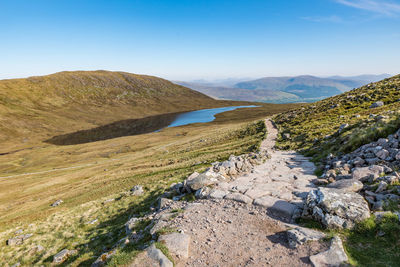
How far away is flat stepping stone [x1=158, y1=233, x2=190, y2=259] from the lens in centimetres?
959

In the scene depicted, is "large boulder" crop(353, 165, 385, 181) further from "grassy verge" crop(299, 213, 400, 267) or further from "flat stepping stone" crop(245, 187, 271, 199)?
"flat stepping stone" crop(245, 187, 271, 199)

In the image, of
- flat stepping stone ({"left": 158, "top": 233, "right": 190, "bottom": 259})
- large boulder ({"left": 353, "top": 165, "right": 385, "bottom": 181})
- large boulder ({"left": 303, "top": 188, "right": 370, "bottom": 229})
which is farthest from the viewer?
large boulder ({"left": 353, "top": 165, "right": 385, "bottom": 181})

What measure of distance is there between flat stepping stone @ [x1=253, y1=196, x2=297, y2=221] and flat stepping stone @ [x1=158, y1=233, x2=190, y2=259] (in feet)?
17.5

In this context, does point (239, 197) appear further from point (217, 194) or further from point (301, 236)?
point (301, 236)

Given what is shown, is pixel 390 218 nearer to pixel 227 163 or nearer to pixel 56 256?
pixel 227 163

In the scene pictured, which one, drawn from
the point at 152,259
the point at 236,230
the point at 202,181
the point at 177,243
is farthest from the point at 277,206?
the point at 152,259

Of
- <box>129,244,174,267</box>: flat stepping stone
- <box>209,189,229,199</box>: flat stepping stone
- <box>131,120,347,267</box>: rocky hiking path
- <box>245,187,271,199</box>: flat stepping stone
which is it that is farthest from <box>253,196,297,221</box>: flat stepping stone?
<box>129,244,174,267</box>: flat stepping stone

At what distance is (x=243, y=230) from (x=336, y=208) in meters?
4.79

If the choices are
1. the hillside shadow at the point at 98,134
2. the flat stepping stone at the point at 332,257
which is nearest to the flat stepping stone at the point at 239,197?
the flat stepping stone at the point at 332,257

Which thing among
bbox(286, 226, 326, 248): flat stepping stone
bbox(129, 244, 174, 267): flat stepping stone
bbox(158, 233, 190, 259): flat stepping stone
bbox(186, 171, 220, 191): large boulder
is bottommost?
bbox(186, 171, 220, 191): large boulder

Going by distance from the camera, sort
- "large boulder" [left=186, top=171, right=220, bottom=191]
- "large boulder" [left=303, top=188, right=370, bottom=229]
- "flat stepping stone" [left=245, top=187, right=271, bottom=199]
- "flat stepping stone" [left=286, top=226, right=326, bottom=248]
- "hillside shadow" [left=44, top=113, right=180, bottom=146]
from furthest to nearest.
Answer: "hillside shadow" [left=44, top=113, right=180, bottom=146], "large boulder" [left=186, top=171, right=220, bottom=191], "flat stepping stone" [left=245, top=187, right=271, bottom=199], "large boulder" [left=303, top=188, right=370, bottom=229], "flat stepping stone" [left=286, top=226, right=326, bottom=248]

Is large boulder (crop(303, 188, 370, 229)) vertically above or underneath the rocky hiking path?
above

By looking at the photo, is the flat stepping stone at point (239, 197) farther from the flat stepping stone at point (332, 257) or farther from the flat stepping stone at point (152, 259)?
the flat stepping stone at point (152, 259)

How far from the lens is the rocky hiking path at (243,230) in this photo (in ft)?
29.1
